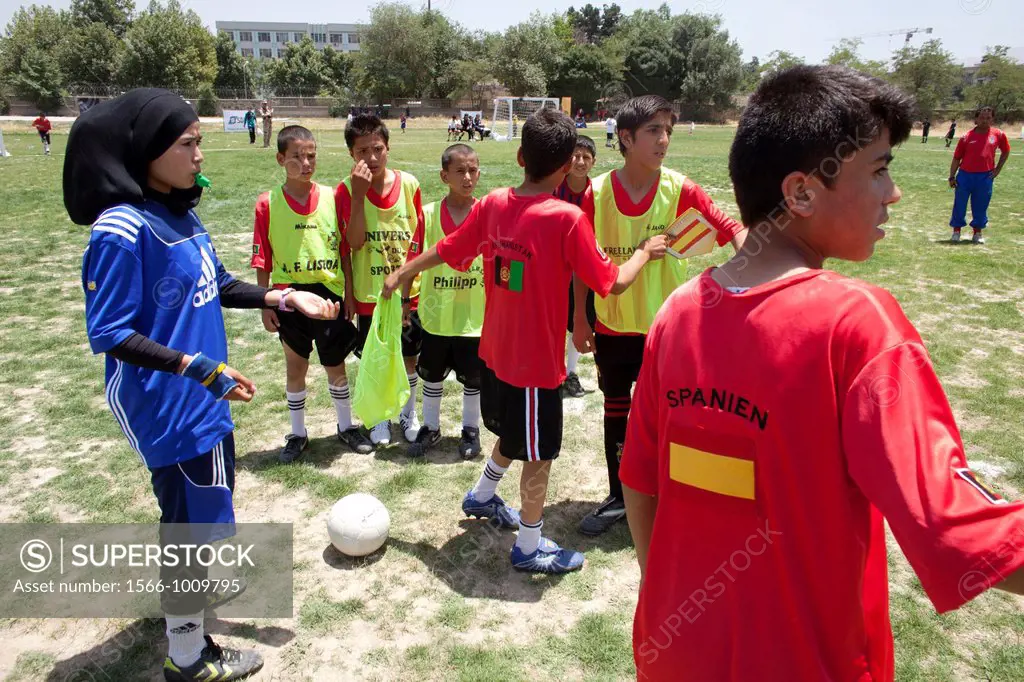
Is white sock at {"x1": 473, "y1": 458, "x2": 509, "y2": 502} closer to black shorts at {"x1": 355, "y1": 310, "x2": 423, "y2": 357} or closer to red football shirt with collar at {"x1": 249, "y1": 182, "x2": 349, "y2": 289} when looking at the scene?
black shorts at {"x1": 355, "y1": 310, "x2": 423, "y2": 357}

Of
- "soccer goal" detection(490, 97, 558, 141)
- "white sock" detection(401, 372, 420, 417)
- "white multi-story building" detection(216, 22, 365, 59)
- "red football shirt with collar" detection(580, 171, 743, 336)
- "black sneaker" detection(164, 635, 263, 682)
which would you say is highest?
"white multi-story building" detection(216, 22, 365, 59)

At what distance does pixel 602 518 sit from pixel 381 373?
1575 mm

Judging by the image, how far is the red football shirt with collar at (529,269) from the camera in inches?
122

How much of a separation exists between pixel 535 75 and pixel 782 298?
77.9 metres

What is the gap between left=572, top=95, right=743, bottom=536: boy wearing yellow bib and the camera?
357 cm

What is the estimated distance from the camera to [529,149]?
314cm

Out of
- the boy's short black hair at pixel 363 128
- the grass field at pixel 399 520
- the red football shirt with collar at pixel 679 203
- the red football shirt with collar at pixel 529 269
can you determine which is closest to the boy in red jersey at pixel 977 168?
the grass field at pixel 399 520

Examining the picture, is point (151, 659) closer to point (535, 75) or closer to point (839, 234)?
point (839, 234)

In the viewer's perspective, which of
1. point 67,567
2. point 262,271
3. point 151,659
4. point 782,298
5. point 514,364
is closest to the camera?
point 782,298

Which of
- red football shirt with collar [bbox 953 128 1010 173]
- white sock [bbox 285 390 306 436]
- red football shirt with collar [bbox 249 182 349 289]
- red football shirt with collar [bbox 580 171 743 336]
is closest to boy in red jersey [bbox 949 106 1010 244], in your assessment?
red football shirt with collar [bbox 953 128 1010 173]

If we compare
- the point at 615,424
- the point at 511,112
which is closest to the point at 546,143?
the point at 615,424

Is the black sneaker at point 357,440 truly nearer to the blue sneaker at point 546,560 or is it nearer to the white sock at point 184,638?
the blue sneaker at point 546,560

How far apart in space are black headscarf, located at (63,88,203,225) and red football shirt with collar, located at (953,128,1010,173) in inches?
479

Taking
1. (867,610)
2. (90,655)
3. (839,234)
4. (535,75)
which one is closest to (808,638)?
(867,610)
